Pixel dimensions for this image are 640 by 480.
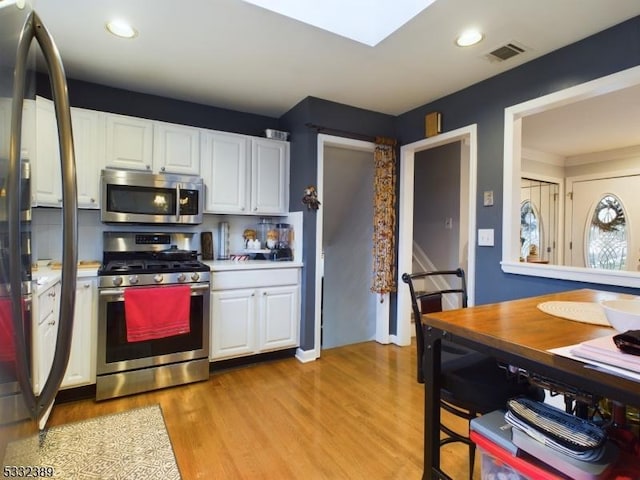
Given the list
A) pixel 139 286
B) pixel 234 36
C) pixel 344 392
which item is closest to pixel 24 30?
pixel 234 36

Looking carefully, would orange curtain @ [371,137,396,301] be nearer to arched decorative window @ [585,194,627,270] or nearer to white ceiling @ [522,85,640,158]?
white ceiling @ [522,85,640,158]

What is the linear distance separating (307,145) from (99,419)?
2.58 meters

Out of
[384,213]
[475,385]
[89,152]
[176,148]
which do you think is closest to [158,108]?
[176,148]

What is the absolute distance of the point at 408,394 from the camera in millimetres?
2518

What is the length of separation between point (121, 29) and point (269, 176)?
62.0 inches

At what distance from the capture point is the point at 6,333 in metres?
0.59

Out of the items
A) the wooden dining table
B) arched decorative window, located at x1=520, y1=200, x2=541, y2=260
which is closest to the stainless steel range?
the wooden dining table

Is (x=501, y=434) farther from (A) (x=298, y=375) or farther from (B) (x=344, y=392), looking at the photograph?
(A) (x=298, y=375)

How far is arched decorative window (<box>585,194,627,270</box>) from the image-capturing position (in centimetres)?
498

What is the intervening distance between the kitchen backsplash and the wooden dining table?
213 centimetres

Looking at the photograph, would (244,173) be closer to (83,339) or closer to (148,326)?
(148,326)

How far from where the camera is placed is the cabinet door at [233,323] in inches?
111

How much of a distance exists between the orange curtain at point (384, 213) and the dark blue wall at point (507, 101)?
2.09 feet

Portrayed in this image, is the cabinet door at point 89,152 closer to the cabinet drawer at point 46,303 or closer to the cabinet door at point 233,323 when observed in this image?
the cabinet drawer at point 46,303
